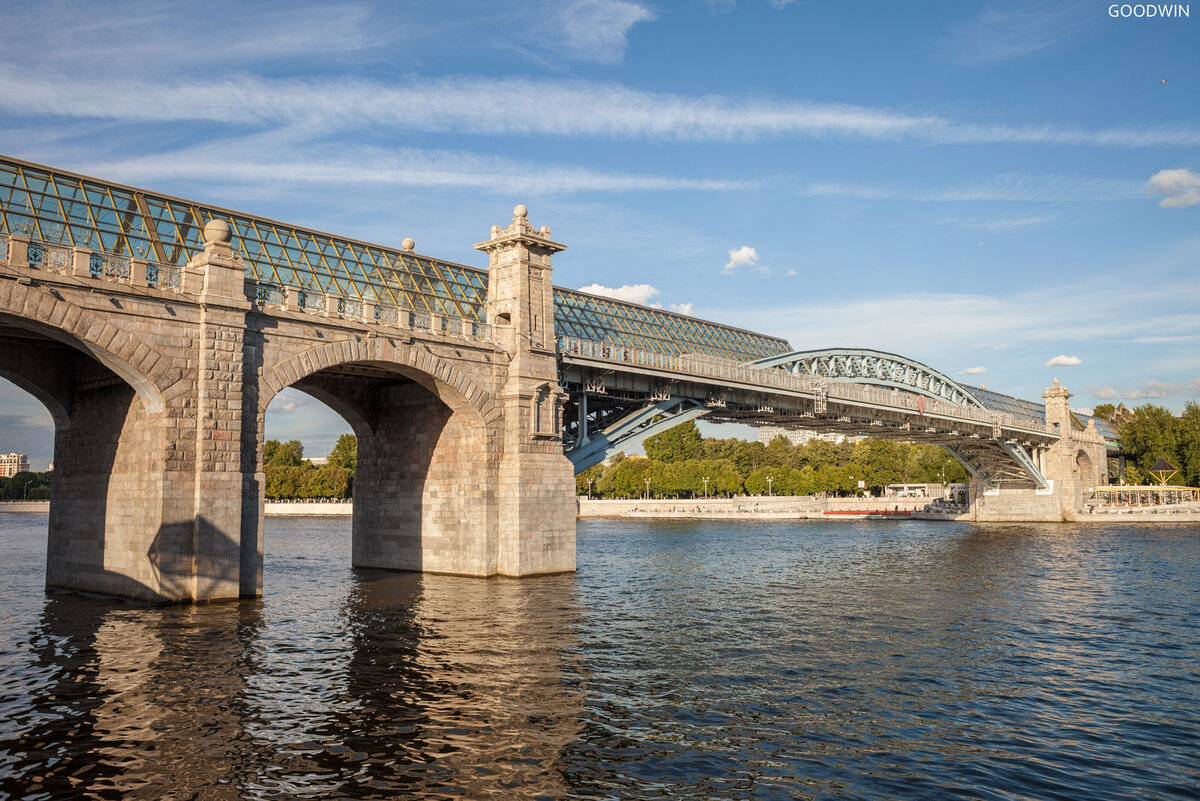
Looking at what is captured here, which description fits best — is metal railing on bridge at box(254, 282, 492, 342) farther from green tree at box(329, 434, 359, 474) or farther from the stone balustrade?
green tree at box(329, 434, 359, 474)

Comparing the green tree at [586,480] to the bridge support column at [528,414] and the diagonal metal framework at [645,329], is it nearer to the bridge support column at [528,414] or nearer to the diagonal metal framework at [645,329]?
the diagonal metal framework at [645,329]

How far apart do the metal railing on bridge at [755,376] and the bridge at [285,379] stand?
0.79 ft

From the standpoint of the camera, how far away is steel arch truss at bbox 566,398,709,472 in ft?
135

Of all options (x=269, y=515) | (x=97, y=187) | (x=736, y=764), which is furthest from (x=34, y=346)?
(x=269, y=515)

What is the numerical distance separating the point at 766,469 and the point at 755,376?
8746cm

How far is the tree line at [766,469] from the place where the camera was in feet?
427

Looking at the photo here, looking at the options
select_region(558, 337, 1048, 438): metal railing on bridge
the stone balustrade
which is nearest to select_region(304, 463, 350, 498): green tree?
select_region(558, 337, 1048, 438): metal railing on bridge

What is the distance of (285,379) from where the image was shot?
2819 cm

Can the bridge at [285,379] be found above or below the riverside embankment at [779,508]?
above

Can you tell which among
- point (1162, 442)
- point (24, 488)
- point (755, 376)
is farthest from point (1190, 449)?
point (24, 488)

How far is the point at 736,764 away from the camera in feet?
42.5

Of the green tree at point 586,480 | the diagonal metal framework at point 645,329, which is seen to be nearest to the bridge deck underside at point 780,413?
the diagonal metal framework at point 645,329

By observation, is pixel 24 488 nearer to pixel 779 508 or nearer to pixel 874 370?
pixel 779 508

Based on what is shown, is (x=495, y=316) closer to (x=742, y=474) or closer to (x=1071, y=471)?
(x=1071, y=471)
